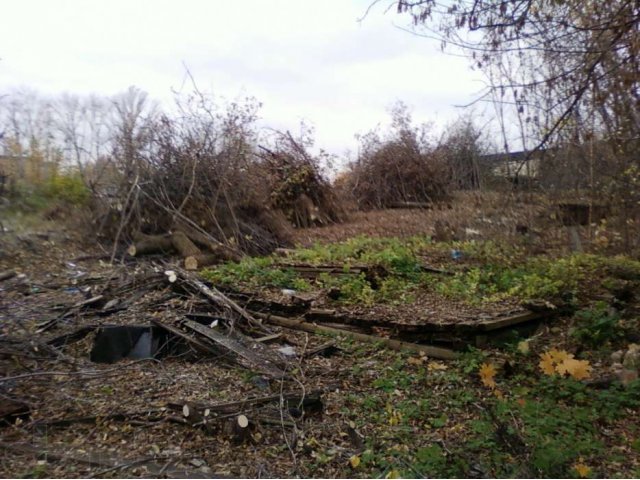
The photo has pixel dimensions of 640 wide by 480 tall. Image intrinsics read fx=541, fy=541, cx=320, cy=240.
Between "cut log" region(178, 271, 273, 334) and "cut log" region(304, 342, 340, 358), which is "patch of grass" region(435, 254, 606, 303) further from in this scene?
"cut log" region(178, 271, 273, 334)

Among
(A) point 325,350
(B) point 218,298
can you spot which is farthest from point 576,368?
(B) point 218,298

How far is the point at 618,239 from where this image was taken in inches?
342

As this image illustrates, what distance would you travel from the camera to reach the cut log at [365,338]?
531cm

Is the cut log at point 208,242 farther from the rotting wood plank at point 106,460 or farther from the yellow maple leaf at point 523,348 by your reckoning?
the rotting wood plank at point 106,460

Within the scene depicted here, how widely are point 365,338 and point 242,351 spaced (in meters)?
1.34

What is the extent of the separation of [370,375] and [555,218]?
611cm

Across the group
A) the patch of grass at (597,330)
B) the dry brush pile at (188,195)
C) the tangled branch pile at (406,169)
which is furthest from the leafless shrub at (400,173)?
the patch of grass at (597,330)

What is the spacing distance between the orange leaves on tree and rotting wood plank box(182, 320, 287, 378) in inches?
90.4

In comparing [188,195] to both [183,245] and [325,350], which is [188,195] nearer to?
[183,245]

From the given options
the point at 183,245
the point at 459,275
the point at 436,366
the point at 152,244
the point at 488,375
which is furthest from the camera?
the point at 152,244

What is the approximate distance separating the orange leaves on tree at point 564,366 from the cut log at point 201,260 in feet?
19.7

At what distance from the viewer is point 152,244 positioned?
10008 mm

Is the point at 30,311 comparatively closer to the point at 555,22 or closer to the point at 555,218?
the point at 555,22

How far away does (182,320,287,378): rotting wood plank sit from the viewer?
5.09 metres
